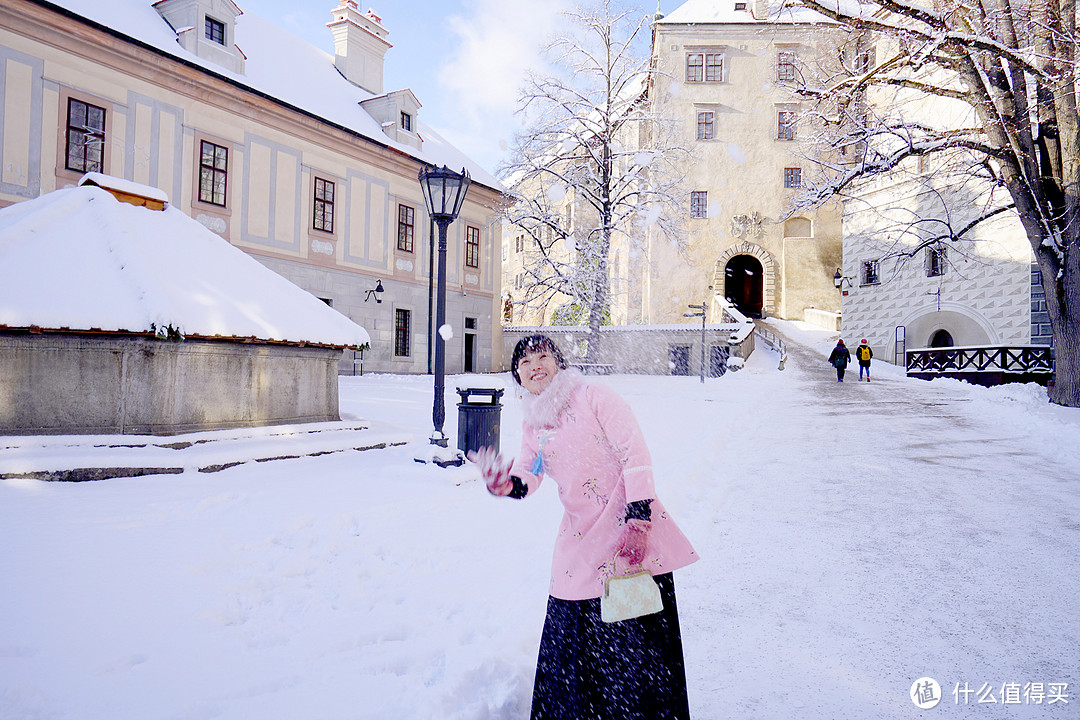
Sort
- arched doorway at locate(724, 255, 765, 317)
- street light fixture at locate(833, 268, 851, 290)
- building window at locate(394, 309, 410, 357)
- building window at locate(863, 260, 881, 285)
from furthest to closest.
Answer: arched doorway at locate(724, 255, 765, 317), street light fixture at locate(833, 268, 851, 290), building window at locate(863, 260, 881, 285), building window at locate(394, 309, 410, 357)

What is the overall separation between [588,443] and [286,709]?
1.72m

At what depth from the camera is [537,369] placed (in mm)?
2605

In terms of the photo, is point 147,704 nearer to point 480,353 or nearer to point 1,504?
point 1,504

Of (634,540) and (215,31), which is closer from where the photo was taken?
(634,540)

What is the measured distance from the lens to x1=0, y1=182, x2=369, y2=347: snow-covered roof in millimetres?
6828

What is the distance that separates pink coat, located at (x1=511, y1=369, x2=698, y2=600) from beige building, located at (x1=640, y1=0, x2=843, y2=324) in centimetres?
3667

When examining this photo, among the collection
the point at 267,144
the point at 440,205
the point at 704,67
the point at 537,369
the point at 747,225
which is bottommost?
the point at 537,369

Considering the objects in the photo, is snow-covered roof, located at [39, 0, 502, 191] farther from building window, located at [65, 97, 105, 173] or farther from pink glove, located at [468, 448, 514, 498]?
pink glove, located at [468, 448, 514, 498]

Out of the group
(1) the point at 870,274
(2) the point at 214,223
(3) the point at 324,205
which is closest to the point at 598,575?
(2) the point at 214,223

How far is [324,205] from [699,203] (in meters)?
24.9

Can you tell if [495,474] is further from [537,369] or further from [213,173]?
[213,173]

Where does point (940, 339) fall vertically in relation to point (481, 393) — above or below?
above

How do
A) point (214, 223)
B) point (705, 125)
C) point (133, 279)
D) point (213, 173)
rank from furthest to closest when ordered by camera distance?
point (705, 125)
point (213, 173)
point (214, 223)
point (133, 279)

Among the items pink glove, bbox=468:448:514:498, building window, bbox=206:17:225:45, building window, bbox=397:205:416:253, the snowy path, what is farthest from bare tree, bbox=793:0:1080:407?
building window, bbox=206:17:225:45
